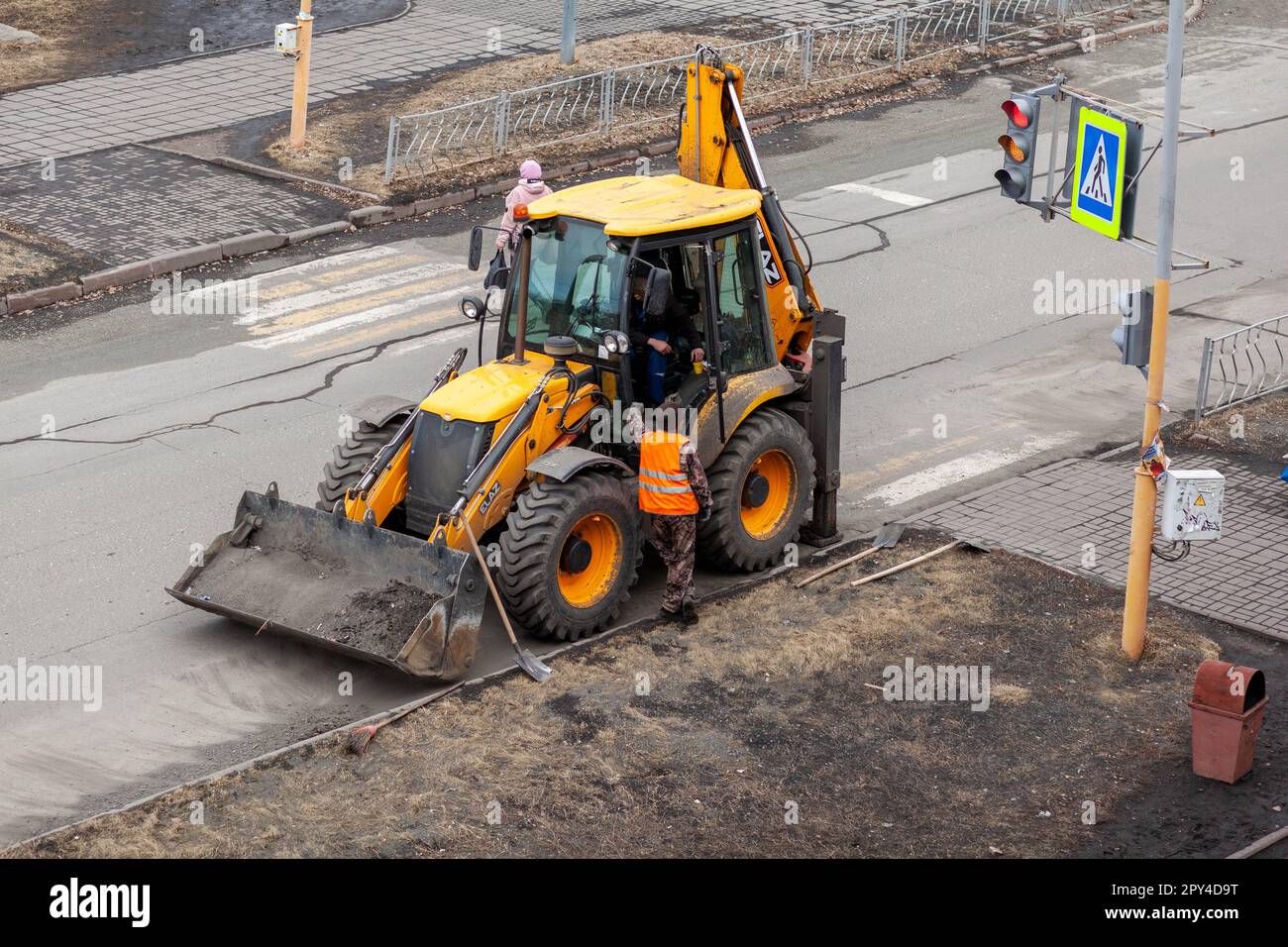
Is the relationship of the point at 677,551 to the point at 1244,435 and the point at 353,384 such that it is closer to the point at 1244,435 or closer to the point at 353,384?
the point at 353,384

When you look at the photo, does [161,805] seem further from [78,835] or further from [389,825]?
[389,825]

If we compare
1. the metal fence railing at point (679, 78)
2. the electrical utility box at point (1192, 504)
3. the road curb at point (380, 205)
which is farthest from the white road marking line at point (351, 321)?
the electrical utility box at point (1192, 504)

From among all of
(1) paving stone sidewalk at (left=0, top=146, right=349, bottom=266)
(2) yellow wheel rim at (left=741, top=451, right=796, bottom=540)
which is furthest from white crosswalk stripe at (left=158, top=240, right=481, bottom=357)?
(2) yellow wheel rim at (left=741, top=451, right=796, bottom=540)

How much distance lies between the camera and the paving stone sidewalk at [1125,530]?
12.3 m

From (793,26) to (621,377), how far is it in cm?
1741

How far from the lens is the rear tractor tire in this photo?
1193cm

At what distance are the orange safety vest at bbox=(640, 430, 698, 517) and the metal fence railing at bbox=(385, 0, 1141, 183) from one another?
36.0 ft

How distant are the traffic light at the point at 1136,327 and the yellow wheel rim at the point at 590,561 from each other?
11.4 feet

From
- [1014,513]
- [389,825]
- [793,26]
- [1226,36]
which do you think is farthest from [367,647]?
[1226,36]

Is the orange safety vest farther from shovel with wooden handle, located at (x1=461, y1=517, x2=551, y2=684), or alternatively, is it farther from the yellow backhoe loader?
shovel with wooden handle, located at (x1=461, y1=517, x2=551, y2=684)

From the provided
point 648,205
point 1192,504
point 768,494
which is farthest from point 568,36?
point 1192,504

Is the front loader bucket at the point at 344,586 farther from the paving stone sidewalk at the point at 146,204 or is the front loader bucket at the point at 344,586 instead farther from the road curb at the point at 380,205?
the paving stone sidewalk at the point at 146,204

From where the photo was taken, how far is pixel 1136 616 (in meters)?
11.2

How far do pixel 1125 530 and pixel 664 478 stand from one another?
415 cm
